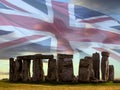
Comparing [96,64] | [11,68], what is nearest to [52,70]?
[96,64]

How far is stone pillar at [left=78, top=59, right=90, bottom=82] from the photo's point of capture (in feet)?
Result: 226

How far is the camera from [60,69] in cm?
6981

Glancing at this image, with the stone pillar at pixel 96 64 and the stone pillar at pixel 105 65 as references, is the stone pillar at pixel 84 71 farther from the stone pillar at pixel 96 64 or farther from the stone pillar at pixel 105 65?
the stone pillar at pixel 105 65

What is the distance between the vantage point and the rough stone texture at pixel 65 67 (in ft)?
226

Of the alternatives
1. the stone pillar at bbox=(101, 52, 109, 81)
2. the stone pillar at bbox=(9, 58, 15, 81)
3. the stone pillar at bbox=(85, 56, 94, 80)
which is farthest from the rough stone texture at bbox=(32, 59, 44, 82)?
the stone pillar at bbox=(101, 52, 109, 81)

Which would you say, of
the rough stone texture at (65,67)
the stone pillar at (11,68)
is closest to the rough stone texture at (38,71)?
the rough stone texture at (65,67)

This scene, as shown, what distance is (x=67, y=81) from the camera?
68.4 m

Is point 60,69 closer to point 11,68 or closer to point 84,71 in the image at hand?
point 84,71

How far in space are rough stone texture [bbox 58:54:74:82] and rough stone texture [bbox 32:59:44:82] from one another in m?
3.04

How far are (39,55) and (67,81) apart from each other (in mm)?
5519

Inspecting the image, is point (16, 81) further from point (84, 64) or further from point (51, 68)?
point (84, 64)

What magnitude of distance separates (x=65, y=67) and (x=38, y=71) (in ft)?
14.9

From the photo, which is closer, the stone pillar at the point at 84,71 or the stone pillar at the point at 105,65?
the stone pillar at the point at 84,71

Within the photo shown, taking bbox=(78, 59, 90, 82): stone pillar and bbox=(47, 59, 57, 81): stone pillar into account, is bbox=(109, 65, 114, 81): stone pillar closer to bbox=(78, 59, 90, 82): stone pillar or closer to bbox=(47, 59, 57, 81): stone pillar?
bbox=(78, 59, 90, 82): stone pillar
